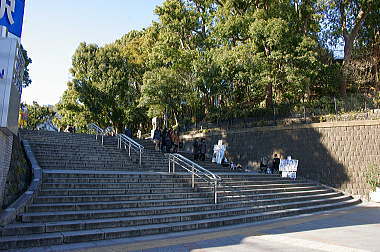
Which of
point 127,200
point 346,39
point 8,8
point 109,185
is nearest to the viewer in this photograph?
point 8,8

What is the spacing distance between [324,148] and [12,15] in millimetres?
14635

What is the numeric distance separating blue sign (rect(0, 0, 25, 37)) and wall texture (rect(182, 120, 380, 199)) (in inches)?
560

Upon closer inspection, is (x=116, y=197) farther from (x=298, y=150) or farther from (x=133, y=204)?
(x=298, y=150)

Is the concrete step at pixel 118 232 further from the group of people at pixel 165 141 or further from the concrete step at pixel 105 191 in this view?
the group of people at pixel 165 141

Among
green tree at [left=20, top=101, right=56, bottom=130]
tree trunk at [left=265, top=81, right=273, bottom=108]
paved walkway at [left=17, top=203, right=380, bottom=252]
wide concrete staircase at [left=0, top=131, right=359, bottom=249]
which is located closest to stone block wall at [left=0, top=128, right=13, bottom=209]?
wide concrete staircase at [left=0, top=131, right=359, bottom=249]

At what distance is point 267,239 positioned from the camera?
7.33 metres

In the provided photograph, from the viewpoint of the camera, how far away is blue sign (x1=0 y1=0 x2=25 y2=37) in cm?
595

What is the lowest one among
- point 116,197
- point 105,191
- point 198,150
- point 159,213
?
point 159,213

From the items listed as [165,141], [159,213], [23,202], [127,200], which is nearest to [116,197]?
[127,200]

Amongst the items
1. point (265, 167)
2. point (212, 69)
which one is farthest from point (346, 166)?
point (212, 69)

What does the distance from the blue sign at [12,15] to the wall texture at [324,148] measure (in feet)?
46.7

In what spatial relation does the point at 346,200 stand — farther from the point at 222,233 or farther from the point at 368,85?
the point at 368,85

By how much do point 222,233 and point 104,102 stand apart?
2225 cm

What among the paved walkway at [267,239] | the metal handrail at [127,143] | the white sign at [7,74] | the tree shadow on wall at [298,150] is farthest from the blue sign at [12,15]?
the tree shadow on wall at [298,150]
